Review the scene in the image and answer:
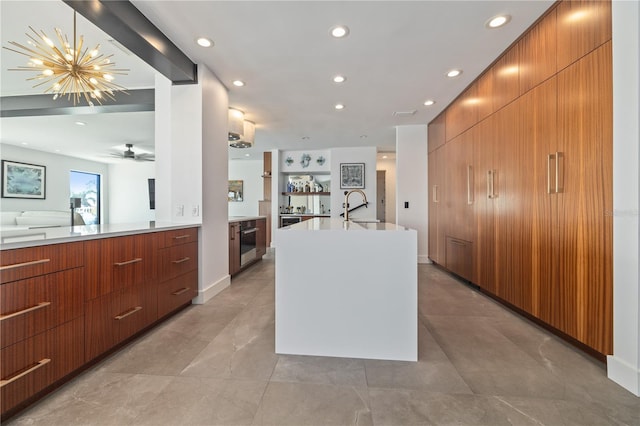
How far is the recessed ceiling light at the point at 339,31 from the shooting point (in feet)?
7.07

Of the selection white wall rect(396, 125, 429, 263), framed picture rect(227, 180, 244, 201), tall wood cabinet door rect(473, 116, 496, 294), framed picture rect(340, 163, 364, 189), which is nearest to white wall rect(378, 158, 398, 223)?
framed picture rect(340, 163, 364, 189)

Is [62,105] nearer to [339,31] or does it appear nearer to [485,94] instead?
[339,31]

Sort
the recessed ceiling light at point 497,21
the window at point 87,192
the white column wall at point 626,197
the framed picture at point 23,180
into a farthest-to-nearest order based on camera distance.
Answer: the window at point 87,192 < the framed picture at point 23,180 < the recessed ceiling light at point 497,21 < the white column wall at point 626,197

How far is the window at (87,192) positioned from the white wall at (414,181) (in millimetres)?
9453

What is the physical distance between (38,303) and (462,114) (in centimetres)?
437

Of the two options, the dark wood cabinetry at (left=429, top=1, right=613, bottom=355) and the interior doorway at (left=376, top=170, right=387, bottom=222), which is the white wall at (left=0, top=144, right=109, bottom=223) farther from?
the dark wood cabinetry at (left=429, top=1, right=613, bottom=355)

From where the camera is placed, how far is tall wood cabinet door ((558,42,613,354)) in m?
1.51

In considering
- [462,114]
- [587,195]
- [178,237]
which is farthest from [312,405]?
[462,114]

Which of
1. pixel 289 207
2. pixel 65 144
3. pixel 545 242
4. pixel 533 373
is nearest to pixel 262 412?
pixel 533 373

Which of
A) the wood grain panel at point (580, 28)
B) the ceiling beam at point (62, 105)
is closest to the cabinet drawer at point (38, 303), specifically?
the ceiling beam at point (62, 105)

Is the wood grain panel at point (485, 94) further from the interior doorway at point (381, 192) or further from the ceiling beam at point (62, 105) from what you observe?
the interior doorway at point (381, 192)

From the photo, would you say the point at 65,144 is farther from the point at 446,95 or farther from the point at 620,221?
the point at 620,221

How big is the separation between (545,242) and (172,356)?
2937 millimetres

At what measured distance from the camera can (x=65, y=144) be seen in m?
6.15
